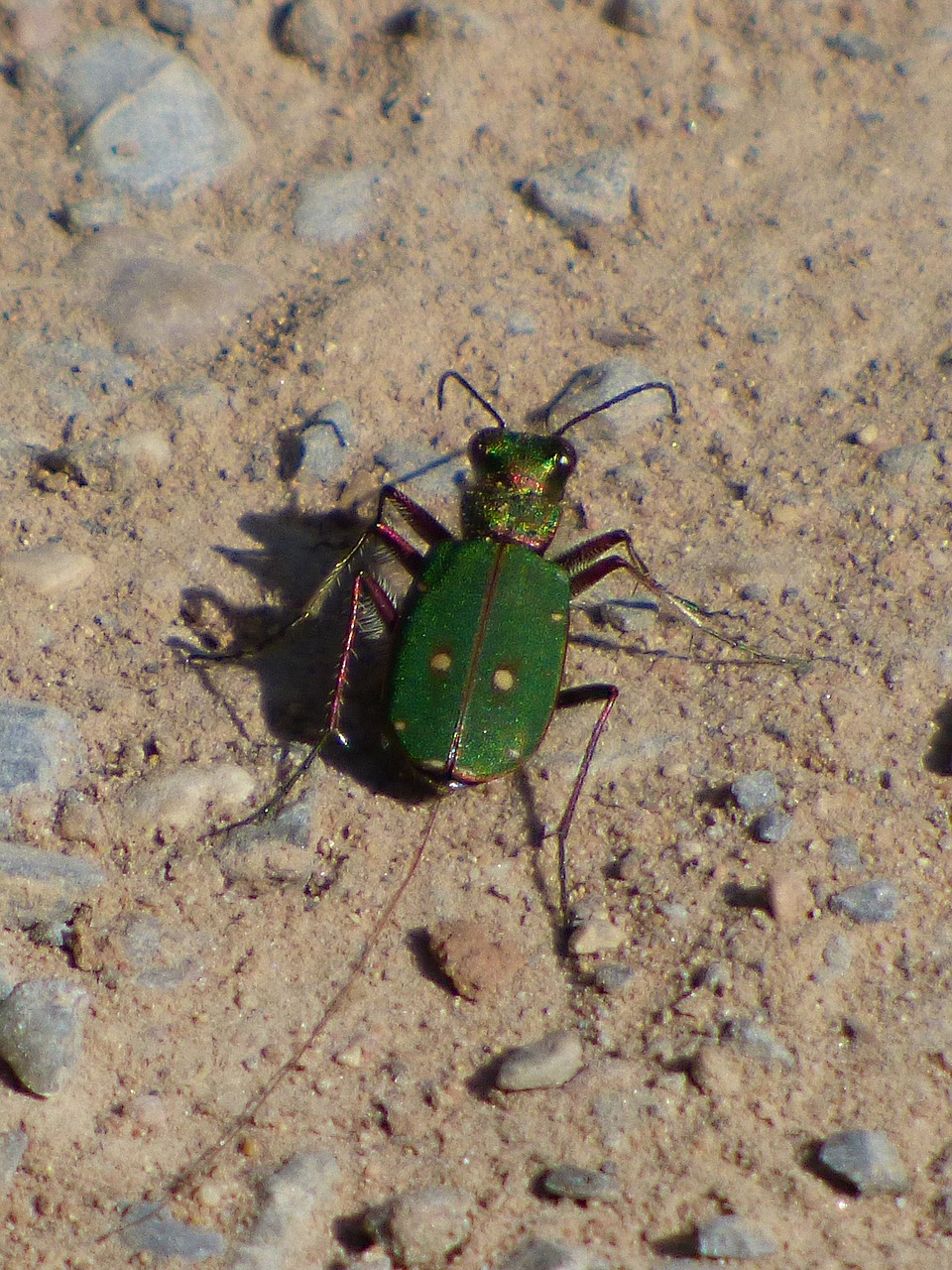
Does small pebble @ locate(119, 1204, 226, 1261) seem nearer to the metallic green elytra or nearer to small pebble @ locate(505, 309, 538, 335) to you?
the metallic green elytra

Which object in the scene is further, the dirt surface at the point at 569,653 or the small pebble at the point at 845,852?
the small pebble at the point at 845,852

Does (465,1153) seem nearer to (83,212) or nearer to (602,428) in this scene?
(602,428)

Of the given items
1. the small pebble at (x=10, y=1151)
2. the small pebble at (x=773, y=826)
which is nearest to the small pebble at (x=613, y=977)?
the small pebble at (x=773, y=826)

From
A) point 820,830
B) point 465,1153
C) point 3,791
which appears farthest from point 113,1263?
point 820,830

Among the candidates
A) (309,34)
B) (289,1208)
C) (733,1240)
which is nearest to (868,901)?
(733,1240)

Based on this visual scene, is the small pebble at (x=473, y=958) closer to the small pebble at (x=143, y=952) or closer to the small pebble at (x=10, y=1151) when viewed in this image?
the small pebble at (x=143, y=952)

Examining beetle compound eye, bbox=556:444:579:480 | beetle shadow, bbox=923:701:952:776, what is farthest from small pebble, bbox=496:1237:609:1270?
beetle compound eye, bbox=556:444:579:480

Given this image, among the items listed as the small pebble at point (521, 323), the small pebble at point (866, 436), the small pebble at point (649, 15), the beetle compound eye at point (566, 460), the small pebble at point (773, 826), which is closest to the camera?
the small pebble at point (773, 826)
